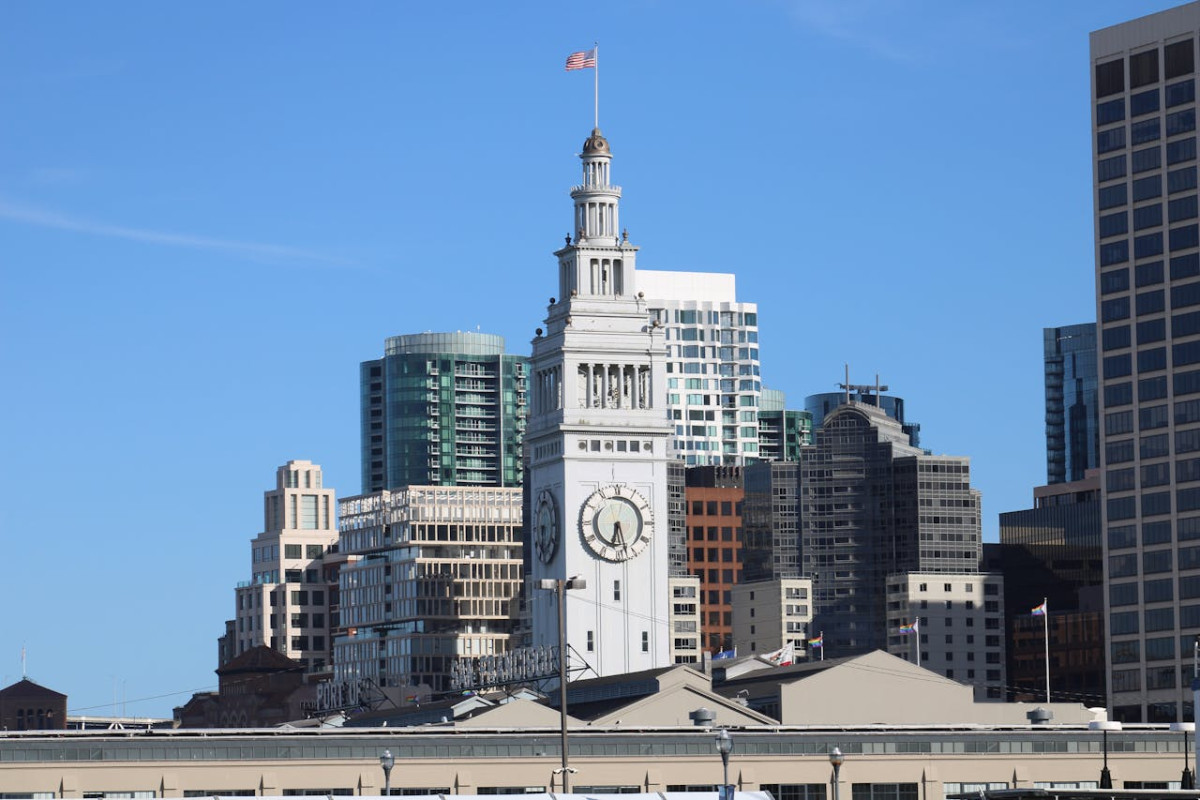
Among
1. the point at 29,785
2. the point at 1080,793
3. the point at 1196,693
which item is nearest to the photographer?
the point at 1080,793

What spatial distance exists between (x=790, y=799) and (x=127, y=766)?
42.5 m

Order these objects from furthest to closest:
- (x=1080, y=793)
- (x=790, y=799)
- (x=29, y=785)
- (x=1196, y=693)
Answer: (x=790, y=799), (x=29, y=785), (x=1196, y=693), (x=1080, y=793)

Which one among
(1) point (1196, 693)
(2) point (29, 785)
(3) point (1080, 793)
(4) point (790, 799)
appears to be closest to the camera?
(3) point (1080, 793)

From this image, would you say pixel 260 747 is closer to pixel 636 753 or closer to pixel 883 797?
pixel 636 753

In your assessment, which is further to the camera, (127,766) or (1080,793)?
(127,766)

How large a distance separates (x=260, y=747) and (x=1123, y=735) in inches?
2285

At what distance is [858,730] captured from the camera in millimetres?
179125

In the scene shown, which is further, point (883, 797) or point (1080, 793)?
point (883, 797)

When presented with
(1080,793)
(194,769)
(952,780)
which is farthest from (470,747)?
(1080,793)

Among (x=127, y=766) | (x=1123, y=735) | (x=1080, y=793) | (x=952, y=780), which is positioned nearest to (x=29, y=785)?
(x=127, y=766)

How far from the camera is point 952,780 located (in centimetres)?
17600

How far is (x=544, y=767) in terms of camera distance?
169750mm

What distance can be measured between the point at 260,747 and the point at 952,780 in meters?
45.1

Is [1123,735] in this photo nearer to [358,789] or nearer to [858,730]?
[858,730]
